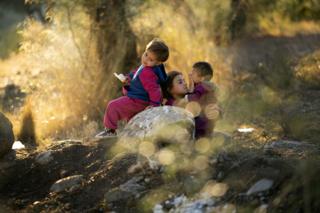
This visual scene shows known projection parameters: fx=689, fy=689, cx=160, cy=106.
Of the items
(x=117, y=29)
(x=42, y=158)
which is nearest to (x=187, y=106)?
(x=42, y=158)

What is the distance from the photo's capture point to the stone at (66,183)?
20.7 ft

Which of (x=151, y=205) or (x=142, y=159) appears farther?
(x=142, y=159)

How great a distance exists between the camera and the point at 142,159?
6273 millimetres

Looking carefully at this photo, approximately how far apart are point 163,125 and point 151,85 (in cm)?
89

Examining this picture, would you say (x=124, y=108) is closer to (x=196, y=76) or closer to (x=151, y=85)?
(x=151, y=85)

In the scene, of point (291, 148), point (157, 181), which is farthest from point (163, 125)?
point (291, 148)

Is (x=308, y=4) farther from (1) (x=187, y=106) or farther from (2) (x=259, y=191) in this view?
(2) (x=259, y=191)

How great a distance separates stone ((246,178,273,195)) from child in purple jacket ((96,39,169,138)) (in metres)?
1.93

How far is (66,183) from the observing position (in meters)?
6.35

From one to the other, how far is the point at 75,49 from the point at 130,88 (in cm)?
411

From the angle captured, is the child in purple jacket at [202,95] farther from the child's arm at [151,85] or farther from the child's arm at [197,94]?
the child's arm at [151,85]

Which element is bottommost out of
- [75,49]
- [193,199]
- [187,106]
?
[193,199]

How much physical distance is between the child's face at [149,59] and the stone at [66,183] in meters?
1.42

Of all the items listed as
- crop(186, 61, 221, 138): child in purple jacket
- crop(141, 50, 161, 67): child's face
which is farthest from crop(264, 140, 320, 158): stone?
crop(141, 50, 161, 67): child's face
